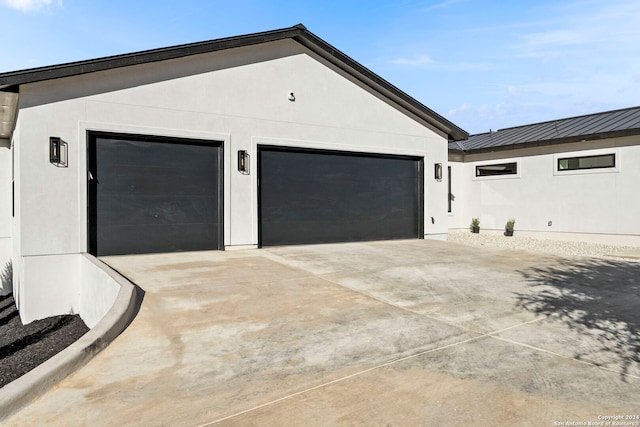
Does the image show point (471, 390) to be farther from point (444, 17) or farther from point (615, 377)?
point (444, 17)

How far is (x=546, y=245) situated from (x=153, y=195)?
12749 millimetres

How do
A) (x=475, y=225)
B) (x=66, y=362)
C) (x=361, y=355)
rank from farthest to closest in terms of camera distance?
(x=475, y=225), (x=361, y=355), (x=66, y=362)

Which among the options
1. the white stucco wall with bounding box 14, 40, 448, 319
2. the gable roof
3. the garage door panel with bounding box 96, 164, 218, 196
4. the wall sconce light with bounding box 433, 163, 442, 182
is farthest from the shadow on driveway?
the garage door panel with bounding box 96, 164, 218, 196

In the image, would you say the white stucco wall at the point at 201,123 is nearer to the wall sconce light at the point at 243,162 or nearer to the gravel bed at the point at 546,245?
the wall sconce light at the point at 243,162

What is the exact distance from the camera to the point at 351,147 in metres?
11.9

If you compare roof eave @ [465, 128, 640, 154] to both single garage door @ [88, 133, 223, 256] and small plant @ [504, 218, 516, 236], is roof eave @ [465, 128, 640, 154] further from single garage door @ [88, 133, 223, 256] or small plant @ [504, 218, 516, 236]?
single garage door @ [88, 133, 223, 256]

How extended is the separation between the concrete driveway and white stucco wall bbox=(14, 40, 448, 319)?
9.67ft

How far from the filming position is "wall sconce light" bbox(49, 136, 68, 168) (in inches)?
317

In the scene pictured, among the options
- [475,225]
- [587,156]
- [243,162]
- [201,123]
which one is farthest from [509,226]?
[201,123]

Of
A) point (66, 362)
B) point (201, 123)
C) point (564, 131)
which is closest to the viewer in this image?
point (66, 362)

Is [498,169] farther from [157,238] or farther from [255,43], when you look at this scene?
[157,238]

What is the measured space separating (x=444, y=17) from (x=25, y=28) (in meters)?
11.7

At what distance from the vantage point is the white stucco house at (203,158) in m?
8.09

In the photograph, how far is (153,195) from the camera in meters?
9.41
